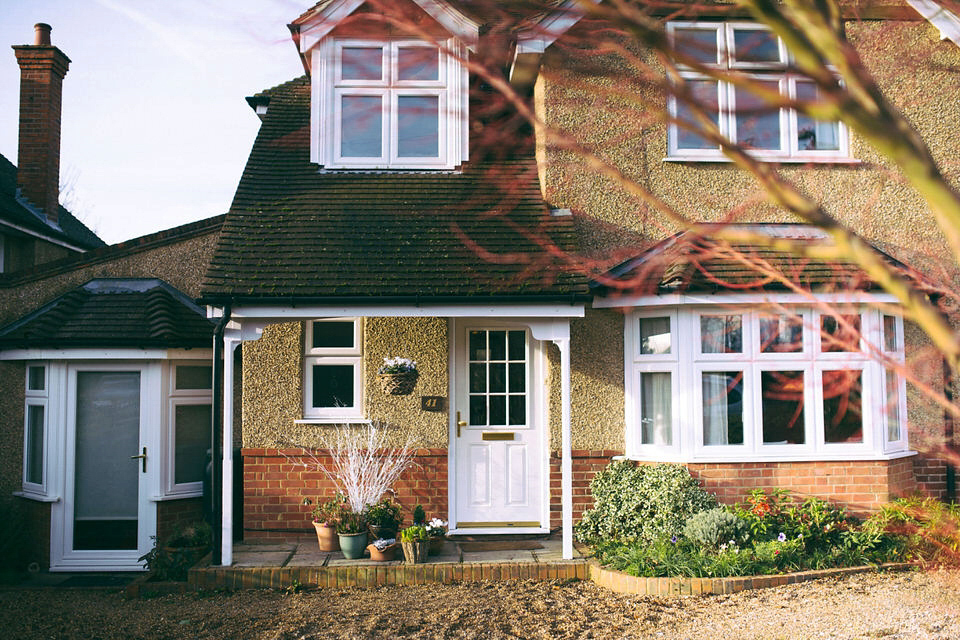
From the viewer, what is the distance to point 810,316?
27.1 feet

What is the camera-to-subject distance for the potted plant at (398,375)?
8.47 m

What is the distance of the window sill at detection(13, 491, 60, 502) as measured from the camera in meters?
8.54

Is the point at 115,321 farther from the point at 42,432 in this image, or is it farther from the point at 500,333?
the point at 500,333

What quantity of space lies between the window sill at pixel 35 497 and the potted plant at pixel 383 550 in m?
3.83

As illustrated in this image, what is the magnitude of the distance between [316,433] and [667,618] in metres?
4.47

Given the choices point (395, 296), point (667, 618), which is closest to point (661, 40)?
point (667, 618)

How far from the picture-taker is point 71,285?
379 inches

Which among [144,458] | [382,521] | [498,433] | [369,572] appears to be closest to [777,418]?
[498,433]

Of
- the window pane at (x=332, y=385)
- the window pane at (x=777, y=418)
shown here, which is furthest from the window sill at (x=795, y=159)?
the window pane at (x=332, y=385)

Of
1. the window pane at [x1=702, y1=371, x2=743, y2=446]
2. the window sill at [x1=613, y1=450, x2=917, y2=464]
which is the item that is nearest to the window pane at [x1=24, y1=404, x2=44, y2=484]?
the window sill at [x1=613, y1=450, x2=917, y2=464]

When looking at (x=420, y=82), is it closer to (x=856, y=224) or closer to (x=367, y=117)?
(x=856, y=224)

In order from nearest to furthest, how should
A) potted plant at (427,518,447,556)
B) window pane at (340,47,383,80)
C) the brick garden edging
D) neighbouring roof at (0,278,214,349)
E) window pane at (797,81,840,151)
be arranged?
window pane at (340,47,383,80) → the brick garden edging → potted plant at (427,518,447,556) → neighbouring roof at (0,278,214,349) → window pane at (797,81,840,151)

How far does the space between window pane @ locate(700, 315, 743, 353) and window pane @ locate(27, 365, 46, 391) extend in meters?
7.83

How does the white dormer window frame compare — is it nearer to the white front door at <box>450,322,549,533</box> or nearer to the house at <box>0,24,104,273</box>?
the white front door at <box>450,322,549,533</box>
